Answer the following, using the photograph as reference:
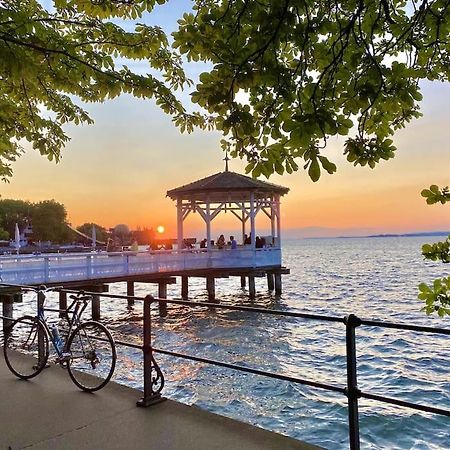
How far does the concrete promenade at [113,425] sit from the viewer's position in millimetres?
3613

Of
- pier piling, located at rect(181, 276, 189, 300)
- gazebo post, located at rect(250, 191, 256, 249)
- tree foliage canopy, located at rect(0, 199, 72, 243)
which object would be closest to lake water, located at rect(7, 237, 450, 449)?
pier piling, located at rect(181, 276, 189, 300)

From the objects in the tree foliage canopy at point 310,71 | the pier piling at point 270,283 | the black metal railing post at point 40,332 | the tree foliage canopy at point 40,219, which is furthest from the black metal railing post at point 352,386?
the tree foliage canopy at point 40,219

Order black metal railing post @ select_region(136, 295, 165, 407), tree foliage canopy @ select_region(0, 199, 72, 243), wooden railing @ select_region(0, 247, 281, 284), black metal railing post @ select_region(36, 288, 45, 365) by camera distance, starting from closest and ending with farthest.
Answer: black metal railing post @ select_region(136, 295, 165, 407), black metal railing post @ select_region(36, 288, 45, 365), wooden railing @ select_region(0, 247, 281, 284), tree foliage canopy @ select_region(0, 199, 72, 243)

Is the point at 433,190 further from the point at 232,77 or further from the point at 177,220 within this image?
the point at 177,220

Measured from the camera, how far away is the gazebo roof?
949 inches

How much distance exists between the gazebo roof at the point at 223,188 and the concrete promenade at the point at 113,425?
19.6 m

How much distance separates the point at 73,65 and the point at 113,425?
3615mm

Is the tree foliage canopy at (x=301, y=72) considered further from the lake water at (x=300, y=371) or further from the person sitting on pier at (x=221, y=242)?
the person sitting on pier at (x=221, y=242)

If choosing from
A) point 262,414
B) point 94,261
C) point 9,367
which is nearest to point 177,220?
point 94,261

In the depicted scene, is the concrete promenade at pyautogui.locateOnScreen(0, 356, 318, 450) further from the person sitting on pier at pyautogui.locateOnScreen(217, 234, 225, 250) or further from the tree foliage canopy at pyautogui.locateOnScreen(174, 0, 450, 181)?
the person sitting on pier at pyautogui.locateOnScreen(217, 234, 225, 250)

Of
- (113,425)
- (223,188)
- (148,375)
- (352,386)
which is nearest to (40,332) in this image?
(148,375)

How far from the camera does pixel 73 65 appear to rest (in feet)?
16.9

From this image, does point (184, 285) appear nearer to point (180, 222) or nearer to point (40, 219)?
point (180, 222)

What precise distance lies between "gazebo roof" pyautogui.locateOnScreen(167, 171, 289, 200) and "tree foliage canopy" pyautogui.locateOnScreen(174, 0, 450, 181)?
21.1m
